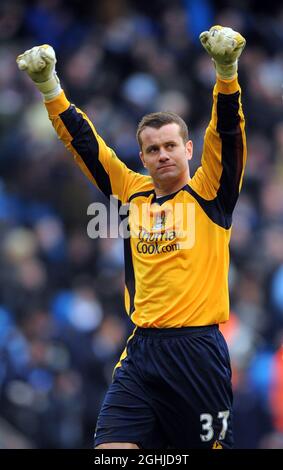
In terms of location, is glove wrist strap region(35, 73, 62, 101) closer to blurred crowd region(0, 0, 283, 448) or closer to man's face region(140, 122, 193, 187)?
man's face region(140, 122, 193, 187)

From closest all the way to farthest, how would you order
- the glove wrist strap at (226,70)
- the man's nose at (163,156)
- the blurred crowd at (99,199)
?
the glove wrist strap at (226,70) → the man's nose at (163,156) → the blurred crowd at (99,199)

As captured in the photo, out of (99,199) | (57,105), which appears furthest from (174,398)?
(99,199)

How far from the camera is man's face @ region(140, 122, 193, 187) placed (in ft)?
21.1

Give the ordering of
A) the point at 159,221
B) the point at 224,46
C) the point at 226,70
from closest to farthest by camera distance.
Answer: the point at 224,46
the point at 226,70
the point at 159,221

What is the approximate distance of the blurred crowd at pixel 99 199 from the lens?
10.7 meters

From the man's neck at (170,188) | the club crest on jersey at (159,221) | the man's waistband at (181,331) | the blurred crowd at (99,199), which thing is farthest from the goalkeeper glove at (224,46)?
the blurred crowd at (99,199)

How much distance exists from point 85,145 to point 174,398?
1.61m

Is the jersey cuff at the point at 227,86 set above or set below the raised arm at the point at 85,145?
above

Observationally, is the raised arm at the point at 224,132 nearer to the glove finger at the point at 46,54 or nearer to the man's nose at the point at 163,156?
the man's nose at the point at 163,156

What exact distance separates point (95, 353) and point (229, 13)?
565cm

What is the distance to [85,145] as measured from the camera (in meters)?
6.75

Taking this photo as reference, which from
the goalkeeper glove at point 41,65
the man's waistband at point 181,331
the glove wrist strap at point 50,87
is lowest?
the man's waistband at point 181,331

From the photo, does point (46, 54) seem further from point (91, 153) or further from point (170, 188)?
point (170, 188)

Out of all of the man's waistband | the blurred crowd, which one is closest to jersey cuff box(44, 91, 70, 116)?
the man's waistband
